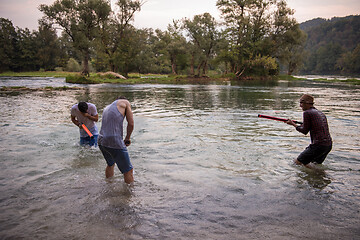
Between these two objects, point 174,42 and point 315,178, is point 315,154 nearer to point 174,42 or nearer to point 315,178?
point 315,178

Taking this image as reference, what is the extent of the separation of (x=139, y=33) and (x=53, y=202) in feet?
179

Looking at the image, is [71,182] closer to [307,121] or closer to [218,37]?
[307,121]

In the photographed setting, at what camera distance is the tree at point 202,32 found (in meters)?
58.4

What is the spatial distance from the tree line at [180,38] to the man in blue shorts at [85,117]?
44129mm

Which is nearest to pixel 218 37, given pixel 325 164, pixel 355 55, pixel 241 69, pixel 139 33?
pixel 241 69

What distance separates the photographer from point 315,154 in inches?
251

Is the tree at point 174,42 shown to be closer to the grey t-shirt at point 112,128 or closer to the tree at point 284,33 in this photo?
the tree at point 284,33

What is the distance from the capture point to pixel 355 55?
11325 centimetres

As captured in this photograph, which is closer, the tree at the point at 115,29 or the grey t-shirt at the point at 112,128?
the grey t-shirt at the point at 112,128

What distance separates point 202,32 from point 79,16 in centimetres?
2793

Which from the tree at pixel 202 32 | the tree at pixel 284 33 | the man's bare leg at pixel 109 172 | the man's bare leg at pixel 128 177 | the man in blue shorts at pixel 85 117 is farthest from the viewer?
the tree at pixel 284 33

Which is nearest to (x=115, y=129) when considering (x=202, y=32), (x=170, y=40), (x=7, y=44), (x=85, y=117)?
(x=85, y=117)

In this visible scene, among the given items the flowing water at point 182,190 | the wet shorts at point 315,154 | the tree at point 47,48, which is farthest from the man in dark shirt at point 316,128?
the tree at point 47,48

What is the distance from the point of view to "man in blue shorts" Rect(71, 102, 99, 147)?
24.3ft
